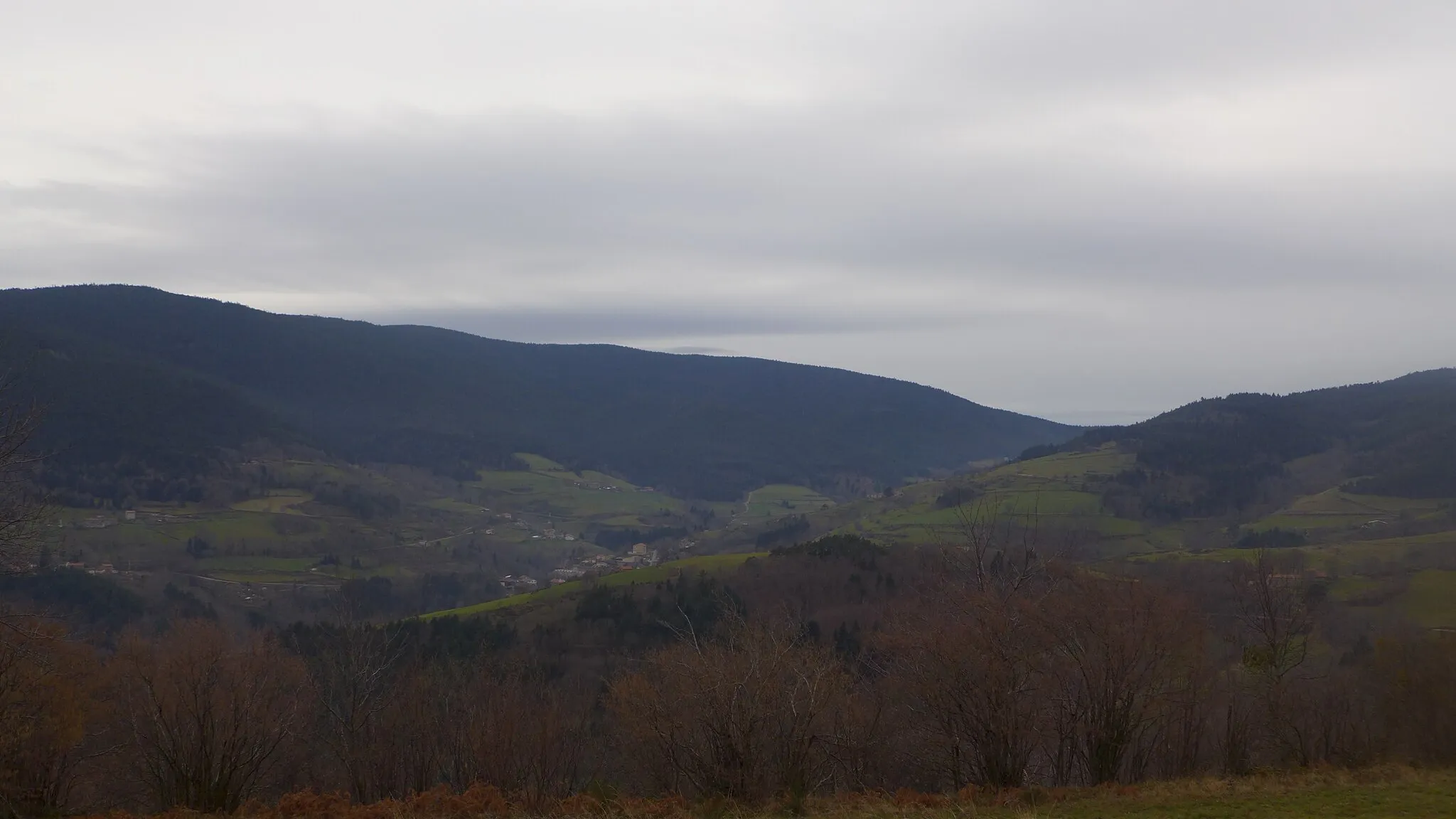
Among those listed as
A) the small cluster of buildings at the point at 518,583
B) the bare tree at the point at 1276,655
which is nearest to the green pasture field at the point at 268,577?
the small cluster of buildings at the point at 518,583

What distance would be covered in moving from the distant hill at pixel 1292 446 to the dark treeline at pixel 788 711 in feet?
304

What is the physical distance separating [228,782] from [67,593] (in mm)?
83815

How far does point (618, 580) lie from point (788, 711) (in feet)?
210

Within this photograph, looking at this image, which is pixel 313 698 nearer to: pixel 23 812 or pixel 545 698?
pixel 545 698

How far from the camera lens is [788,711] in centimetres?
2102

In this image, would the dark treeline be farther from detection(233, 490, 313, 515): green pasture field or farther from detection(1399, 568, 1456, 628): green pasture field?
detection(233, 490, 313, 515): green pasture field

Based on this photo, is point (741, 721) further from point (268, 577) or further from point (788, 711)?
point (268, 577)

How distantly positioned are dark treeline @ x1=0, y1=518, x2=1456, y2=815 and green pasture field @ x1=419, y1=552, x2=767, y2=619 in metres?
36.5

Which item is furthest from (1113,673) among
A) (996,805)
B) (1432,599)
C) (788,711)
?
(1432,599)

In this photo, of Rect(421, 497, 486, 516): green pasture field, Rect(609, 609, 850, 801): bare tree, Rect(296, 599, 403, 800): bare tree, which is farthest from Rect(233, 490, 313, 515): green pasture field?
Rect(609, 609, 850, 801): bare tree

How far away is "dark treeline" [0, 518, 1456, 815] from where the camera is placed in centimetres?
2066

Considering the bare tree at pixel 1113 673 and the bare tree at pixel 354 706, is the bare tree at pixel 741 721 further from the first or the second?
the bare tree at pixel 354 706

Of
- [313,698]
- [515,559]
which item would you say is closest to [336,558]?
[515,559]

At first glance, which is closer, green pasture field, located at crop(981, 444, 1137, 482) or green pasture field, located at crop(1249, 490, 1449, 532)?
green pasture field, located at crop(1249, 490, 1449, 532)
